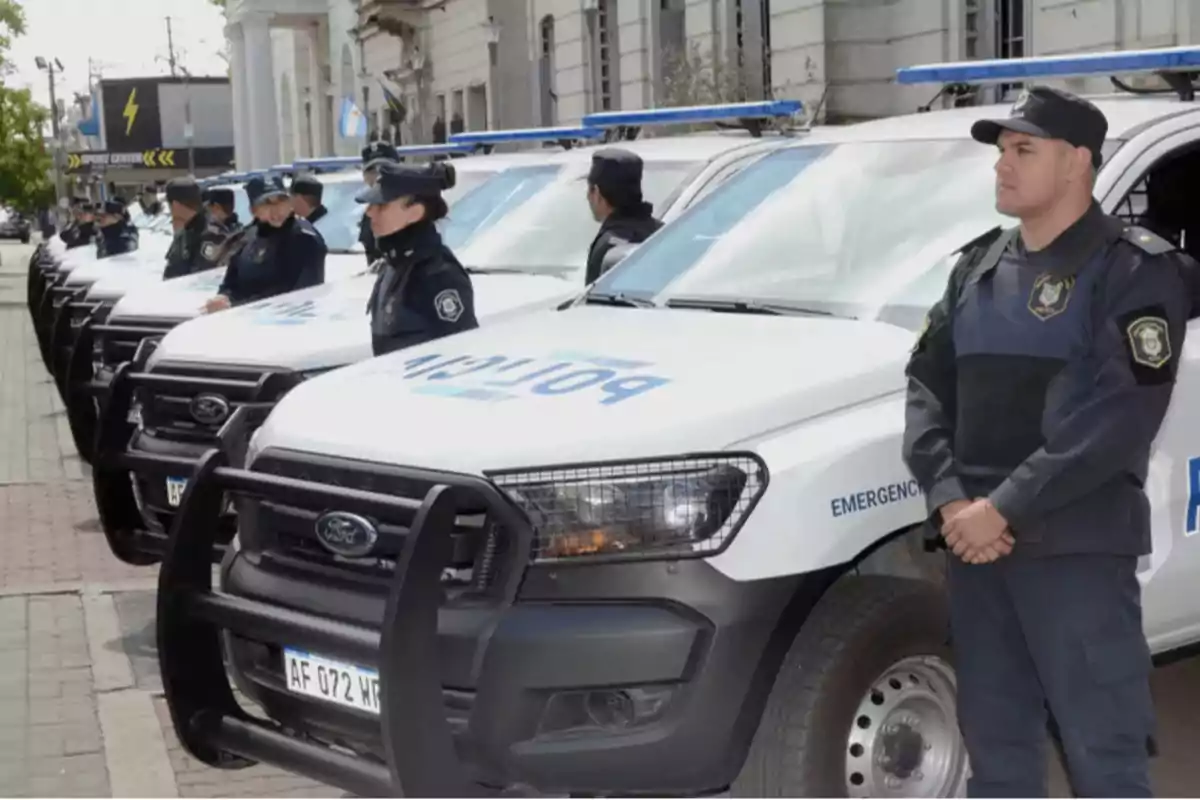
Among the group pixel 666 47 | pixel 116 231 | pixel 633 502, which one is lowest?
pixel 633 502

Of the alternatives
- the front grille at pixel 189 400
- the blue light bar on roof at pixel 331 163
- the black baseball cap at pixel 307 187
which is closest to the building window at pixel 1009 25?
the blue light bar on roof at pixel 331 163

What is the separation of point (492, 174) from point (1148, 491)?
5.65 m

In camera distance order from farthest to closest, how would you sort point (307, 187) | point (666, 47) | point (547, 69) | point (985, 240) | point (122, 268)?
point (547, 69) → point (666, 47) → point (122, 268) → point (307, 187) → point (985, 240)

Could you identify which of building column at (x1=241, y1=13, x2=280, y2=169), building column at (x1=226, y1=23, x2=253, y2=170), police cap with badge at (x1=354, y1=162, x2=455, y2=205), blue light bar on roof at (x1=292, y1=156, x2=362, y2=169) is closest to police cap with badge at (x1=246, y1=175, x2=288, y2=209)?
police cap with badge at (x1=354, y1=162, x2=455, y2=205)

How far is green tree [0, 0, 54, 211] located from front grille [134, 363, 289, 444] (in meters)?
42.8

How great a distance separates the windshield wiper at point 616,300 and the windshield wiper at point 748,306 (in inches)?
3.8

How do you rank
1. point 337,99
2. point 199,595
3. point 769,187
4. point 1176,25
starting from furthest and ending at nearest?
point 337,99 → point 1176,25 → point 769,187 → point 199,595

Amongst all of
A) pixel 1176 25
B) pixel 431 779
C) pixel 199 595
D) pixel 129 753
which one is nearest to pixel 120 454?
pixel 129 753

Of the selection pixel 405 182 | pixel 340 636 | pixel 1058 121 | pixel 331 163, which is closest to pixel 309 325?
pixel 405 182

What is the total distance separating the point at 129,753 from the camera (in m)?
5.24

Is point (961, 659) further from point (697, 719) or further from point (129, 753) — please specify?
point (129, 753)

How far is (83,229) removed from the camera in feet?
74.3

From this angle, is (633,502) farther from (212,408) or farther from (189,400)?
(189,400)

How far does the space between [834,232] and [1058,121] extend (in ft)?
4.10
